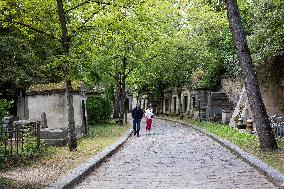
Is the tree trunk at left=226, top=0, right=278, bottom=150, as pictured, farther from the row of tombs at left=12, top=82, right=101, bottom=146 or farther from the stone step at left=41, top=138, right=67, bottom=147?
the row of tombs at left=12, top=82, right=101, bottom=146

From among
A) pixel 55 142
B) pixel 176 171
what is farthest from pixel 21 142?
pixel 176 171

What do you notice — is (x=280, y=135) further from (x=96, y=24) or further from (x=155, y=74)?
(x=155, y=74)

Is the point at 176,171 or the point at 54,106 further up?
the point at 54,106

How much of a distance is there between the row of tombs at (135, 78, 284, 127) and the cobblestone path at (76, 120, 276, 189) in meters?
8.93

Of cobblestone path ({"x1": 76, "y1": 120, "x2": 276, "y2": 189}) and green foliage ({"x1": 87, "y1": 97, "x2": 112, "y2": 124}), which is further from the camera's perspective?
green foliage ({"x1": 87, "y1": 97, "x2": 112, "y2": 124})

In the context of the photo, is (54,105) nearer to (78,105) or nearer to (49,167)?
(78,105)

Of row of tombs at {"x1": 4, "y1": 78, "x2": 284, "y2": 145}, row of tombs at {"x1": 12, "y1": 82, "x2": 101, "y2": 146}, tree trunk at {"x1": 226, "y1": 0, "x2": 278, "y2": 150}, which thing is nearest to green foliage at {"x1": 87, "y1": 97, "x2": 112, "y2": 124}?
row of tombs at {"x1": 4, "y1": 78, "x2": 284, "y2": 145}

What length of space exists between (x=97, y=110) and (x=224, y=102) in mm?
9888

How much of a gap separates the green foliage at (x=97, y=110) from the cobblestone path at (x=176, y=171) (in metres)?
16.8

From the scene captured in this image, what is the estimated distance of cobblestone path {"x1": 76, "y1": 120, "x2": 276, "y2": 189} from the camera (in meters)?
9.13

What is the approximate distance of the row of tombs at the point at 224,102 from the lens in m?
23.6

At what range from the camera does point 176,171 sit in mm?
10898

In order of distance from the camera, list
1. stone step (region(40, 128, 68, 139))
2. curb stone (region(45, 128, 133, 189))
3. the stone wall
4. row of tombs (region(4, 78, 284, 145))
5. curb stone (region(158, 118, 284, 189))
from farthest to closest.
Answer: the stone wall → row of tombs (region(4, 78, 284, 145)) → stone step (region(40, 128, 68, 139)) → curb stone (region(158, 118, 284, 189)) → curb stone (region(45, 128, 133, 189))

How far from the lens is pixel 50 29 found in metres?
15.8
